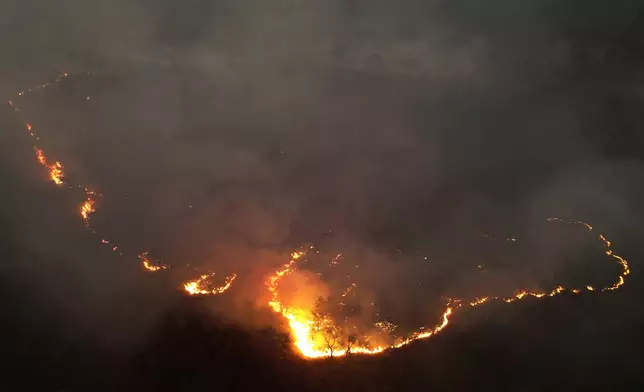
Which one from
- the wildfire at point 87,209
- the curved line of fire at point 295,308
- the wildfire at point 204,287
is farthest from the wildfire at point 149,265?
the wildfire at point 87,209

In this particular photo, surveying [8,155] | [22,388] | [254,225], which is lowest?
[22,388]

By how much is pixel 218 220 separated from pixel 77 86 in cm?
3163

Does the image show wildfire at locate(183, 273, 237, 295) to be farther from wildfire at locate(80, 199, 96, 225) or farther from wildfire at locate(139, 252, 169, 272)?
wildfire at locate(80, 199, 96, 225)

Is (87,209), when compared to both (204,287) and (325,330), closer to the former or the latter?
(204,287)

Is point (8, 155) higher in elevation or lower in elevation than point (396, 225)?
higher

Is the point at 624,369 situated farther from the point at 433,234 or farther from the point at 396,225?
the point at 396,225

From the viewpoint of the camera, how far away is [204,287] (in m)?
56.6

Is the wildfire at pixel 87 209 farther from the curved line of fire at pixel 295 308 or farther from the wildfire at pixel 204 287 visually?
the wildfire at pixel 204 287

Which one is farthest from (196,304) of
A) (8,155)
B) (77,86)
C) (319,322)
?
(77,86)

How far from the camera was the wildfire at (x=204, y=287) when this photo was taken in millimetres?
56312

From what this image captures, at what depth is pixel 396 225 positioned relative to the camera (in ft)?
221

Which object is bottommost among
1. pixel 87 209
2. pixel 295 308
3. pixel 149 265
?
pixel 295 308

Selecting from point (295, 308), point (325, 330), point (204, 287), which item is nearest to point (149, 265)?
point (204, 287)

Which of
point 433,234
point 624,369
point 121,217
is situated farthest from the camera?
point 433,234
